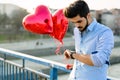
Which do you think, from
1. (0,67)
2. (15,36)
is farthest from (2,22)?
(0,67)

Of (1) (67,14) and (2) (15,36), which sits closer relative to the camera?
(1) (67,14)

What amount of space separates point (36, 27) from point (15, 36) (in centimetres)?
3592

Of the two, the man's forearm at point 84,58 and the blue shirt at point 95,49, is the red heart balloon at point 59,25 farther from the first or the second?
the man's forearm at point 84,58

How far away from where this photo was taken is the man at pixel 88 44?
80.9 inches

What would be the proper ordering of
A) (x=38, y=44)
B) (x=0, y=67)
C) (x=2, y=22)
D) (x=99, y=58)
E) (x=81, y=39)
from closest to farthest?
(x=99, y=58), (x=81, y=39), (x=0, y=67), (x=2, y=22), (x=38, y=44)

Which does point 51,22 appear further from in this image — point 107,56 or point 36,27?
point 107,56

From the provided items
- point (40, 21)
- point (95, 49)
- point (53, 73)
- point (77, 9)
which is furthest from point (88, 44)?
point (53, 73)

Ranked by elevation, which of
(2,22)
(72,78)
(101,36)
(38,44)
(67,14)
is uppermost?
(67,14)

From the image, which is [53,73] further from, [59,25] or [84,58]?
[84,58]

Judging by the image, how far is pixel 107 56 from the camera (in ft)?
6.88

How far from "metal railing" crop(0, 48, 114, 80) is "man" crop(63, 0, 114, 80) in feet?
2.06

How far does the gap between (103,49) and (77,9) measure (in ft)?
1.00

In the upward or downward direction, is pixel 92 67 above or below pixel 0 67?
above

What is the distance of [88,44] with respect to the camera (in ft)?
7.13
